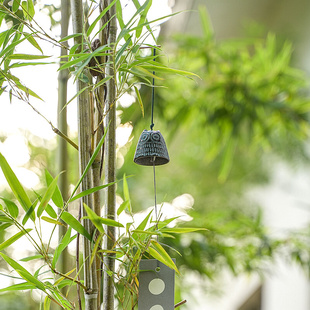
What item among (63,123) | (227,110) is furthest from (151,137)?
(227,110)

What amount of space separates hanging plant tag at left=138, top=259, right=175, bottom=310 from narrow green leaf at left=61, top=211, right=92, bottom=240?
0.10 meters

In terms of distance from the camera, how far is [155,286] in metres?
0.59

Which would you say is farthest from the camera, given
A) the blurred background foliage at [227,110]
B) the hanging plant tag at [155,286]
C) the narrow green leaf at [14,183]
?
the blurred background foliage at [227,110]

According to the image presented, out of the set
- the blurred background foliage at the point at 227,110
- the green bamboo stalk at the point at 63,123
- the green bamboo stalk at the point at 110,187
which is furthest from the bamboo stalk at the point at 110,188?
Result: the blurred background foliage at the point at 227,110

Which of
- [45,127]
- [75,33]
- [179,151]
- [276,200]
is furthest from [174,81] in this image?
[276,200]

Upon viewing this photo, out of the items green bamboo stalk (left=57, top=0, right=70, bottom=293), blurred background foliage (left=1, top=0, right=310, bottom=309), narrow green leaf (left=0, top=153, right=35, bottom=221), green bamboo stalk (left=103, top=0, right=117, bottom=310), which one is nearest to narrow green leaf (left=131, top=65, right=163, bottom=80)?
green bamboo stalk (left=103, top=0, right=117, bottom=310)

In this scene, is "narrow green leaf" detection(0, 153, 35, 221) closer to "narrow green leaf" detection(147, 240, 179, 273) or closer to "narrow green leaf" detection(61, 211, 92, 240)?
"narrow green leaf" detection(61, 211, 92, 240)

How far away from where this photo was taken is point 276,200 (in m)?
3.46

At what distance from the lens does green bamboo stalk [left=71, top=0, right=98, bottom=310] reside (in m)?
0.54

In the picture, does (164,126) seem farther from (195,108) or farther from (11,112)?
(11,112)

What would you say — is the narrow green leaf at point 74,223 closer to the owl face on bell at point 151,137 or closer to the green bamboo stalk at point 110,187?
the green bamboo stalk at point 110,187

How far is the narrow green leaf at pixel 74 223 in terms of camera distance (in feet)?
1.63

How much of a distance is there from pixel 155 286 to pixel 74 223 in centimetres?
16

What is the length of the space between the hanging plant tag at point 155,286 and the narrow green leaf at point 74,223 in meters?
0.10
